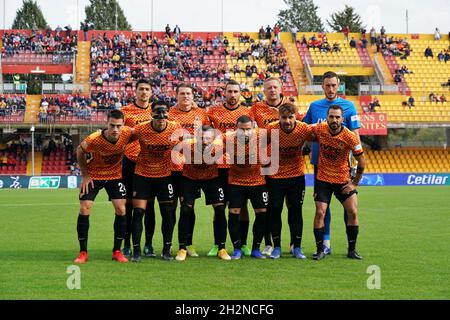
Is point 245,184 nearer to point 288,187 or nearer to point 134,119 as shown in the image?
point 288,187

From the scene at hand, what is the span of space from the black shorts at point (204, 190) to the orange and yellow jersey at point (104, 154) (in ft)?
3.09

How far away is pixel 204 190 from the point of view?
10047mm

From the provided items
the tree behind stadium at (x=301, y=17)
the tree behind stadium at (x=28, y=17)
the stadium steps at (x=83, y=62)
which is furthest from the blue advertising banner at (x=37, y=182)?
the tree behind stadium at (x=301, y=17)

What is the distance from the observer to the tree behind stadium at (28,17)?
8038 cm

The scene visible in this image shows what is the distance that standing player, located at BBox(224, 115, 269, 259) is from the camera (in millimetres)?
9836

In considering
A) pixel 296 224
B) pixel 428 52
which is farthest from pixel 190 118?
pixel 428 52

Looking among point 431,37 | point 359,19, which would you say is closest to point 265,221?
point 431,37

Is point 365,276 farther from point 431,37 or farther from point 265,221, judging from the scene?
point 431,37

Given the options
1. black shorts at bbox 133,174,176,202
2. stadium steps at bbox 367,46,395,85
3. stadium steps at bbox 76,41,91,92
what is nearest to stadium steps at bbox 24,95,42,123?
stadium steps at bbox 76,41,91,92

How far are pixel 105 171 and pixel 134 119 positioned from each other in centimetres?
100

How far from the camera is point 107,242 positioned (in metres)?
12.0

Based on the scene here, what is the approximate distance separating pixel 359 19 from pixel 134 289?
79430 millimetres

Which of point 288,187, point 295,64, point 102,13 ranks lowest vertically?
point 288,187

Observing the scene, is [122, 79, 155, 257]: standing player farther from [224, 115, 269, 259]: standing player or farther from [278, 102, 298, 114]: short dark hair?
[278, 102, 298, 114]: short dark hair
